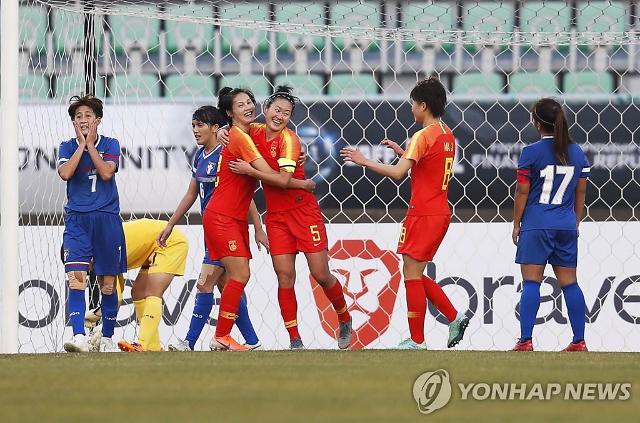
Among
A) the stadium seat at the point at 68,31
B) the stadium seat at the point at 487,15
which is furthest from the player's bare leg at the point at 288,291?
the stadium seat at the point at 487,15

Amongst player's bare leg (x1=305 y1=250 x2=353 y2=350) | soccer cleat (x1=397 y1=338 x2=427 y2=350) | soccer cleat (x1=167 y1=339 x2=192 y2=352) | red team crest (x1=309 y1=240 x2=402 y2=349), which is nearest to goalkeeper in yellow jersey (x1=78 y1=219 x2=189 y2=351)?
soccer cleat (x1=167 y1=339 x2=192 y2=352)

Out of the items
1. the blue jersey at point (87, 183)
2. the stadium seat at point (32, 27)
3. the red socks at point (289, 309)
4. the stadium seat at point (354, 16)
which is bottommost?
the red socks at point (289, 309)

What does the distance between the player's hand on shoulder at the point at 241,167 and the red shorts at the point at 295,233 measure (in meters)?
0.32

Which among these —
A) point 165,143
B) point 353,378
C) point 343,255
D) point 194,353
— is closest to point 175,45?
point 165,143

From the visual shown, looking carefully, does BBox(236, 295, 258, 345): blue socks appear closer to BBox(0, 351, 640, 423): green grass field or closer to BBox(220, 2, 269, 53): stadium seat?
BBox(0, 351, 640, 423): green grass field

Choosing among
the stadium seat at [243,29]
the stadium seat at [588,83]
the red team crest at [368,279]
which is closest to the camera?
the red team crest at [368,279]

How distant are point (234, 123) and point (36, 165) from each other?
1999 millimetres

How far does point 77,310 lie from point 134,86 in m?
3.56

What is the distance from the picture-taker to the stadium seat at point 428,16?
1016 cm

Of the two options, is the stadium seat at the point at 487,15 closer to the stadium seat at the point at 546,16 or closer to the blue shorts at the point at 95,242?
the stadium seat at the point at 546,16

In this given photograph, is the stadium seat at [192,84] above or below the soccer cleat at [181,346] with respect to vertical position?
above

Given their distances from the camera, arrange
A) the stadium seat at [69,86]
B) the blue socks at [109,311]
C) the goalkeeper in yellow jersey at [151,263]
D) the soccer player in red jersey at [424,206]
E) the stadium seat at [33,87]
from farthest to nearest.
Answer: the stadium seat at [69,86] < the stadium seat at [33,87] < the goalkeeper in yellow jersey at [151,263] < the blue socks at [109,311] < the soccer player in red jersey at [424,206]

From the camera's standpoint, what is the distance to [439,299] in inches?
266

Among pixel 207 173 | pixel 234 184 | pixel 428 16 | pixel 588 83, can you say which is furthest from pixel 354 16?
pixel 234 184
